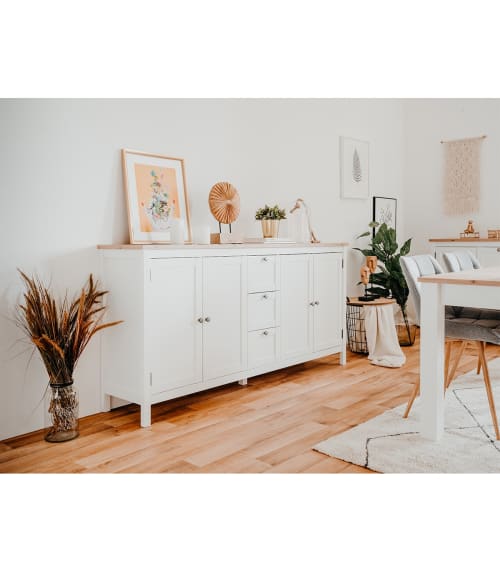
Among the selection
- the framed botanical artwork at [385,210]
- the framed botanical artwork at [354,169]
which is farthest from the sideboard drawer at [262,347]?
the framed botanical artwork at [385,210]

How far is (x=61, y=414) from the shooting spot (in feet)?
8.91

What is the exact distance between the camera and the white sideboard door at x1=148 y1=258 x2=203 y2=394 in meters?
2.91

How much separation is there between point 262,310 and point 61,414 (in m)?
1.42

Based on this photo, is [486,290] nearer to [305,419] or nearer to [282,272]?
[305,419]

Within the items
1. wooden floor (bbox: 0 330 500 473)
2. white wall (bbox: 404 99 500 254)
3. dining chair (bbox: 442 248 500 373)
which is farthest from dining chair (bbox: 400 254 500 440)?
white wall (bbox: 404 99 500 254)

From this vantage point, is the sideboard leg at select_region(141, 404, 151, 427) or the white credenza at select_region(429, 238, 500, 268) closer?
the sideboard leg at select_region(141, 404, 151, 427)

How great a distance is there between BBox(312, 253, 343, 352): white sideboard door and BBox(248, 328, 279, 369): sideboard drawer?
1.45 ft

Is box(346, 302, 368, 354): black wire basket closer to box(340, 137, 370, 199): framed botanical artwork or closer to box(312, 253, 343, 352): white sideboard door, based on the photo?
box(312, 253, 343, 352): white sideboard door

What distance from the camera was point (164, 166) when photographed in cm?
347

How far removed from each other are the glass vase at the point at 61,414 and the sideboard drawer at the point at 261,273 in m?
1.30

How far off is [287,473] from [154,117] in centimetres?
226

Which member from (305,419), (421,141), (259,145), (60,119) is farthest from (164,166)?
(421,141)

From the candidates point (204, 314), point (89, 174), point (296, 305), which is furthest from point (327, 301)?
point (89, 174)

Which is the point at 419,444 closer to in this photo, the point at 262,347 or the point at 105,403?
the point at 262,347
